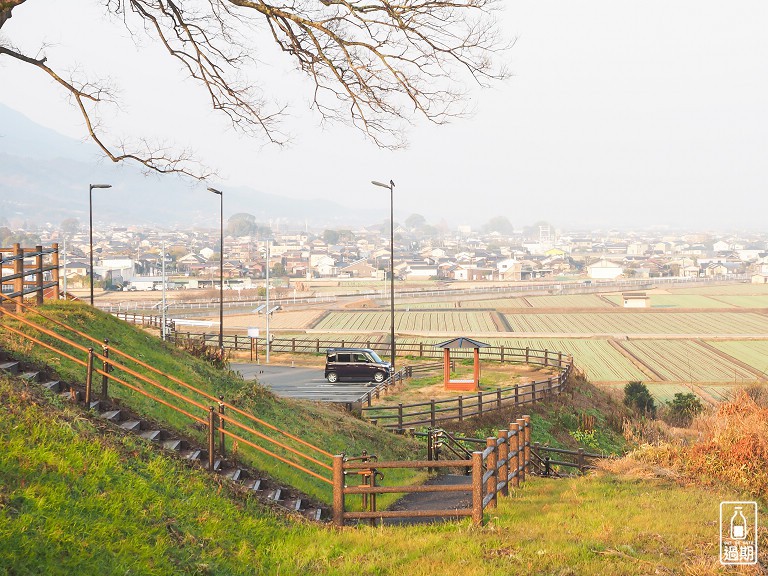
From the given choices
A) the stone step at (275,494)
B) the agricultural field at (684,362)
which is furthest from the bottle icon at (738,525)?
the agricultural field at (684,362)

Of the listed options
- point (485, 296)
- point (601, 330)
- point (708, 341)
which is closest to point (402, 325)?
point (601, 330)

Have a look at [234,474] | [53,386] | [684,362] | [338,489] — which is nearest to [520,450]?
[338,489]

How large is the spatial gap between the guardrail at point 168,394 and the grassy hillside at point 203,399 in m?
0.07

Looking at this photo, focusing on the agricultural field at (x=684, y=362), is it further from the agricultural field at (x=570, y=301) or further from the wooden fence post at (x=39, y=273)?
the wooden fence post at (x=39, y=273)

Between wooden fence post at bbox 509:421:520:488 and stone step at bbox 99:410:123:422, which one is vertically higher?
stone step at bbox 99:410:123:422

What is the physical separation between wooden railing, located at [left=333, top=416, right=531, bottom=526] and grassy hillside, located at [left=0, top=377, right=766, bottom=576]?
249mm

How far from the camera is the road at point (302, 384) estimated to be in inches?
1171

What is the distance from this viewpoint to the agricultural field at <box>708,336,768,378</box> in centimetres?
6878

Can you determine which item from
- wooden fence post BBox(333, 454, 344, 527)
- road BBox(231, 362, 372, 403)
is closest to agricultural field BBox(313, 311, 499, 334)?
road BBox(231, 362, 372, 403)

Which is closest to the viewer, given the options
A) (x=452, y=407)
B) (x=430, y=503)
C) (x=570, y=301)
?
(x=430, y=503)

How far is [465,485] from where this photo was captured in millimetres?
11445

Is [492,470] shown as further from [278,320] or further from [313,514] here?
[278,320]

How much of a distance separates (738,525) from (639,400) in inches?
1149

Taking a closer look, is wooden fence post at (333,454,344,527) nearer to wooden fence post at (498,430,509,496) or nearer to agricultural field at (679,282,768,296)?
wooden fence post at (498,430,509,496)
